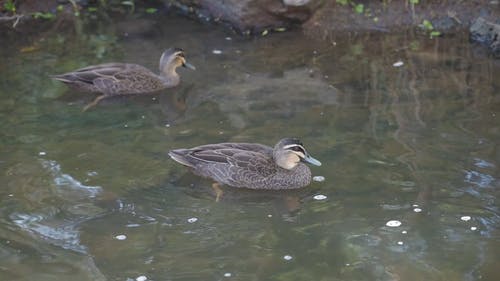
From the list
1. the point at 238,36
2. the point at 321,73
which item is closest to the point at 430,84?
the point at 321,73

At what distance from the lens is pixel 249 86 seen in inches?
461

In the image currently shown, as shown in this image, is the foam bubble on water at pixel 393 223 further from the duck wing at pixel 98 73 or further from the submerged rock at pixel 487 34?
the submerged rock at pixel 487 34

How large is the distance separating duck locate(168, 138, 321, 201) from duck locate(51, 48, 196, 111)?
2.63m

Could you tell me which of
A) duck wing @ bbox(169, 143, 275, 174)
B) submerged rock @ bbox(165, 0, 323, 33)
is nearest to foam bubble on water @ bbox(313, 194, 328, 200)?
duck wing @ bbox(169, 143, 275, 174)

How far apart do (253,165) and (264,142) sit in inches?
38.0

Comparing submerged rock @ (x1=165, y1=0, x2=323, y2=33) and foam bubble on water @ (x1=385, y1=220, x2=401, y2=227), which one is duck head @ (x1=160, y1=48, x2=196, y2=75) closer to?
submerged rock @ (x1=165, y1=0, x2=323, y2=33)

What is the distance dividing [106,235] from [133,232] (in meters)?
0.24

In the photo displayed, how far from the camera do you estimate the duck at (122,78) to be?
1163cm

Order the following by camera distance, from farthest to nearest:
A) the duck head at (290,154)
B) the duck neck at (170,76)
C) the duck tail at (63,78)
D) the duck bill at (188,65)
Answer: the duck bill at (188,65)
the duck neck at (170,76)
the duck tail at (63,78)
the duck head at (290,154)

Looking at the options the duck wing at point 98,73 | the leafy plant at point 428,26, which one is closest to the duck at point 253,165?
the duck wing at point 98,73

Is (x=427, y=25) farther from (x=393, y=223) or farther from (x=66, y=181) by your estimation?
(x=66, y=181)

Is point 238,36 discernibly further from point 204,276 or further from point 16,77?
point 204,276

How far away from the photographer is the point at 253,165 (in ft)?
30.1

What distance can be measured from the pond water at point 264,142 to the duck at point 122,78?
144 millimetres
